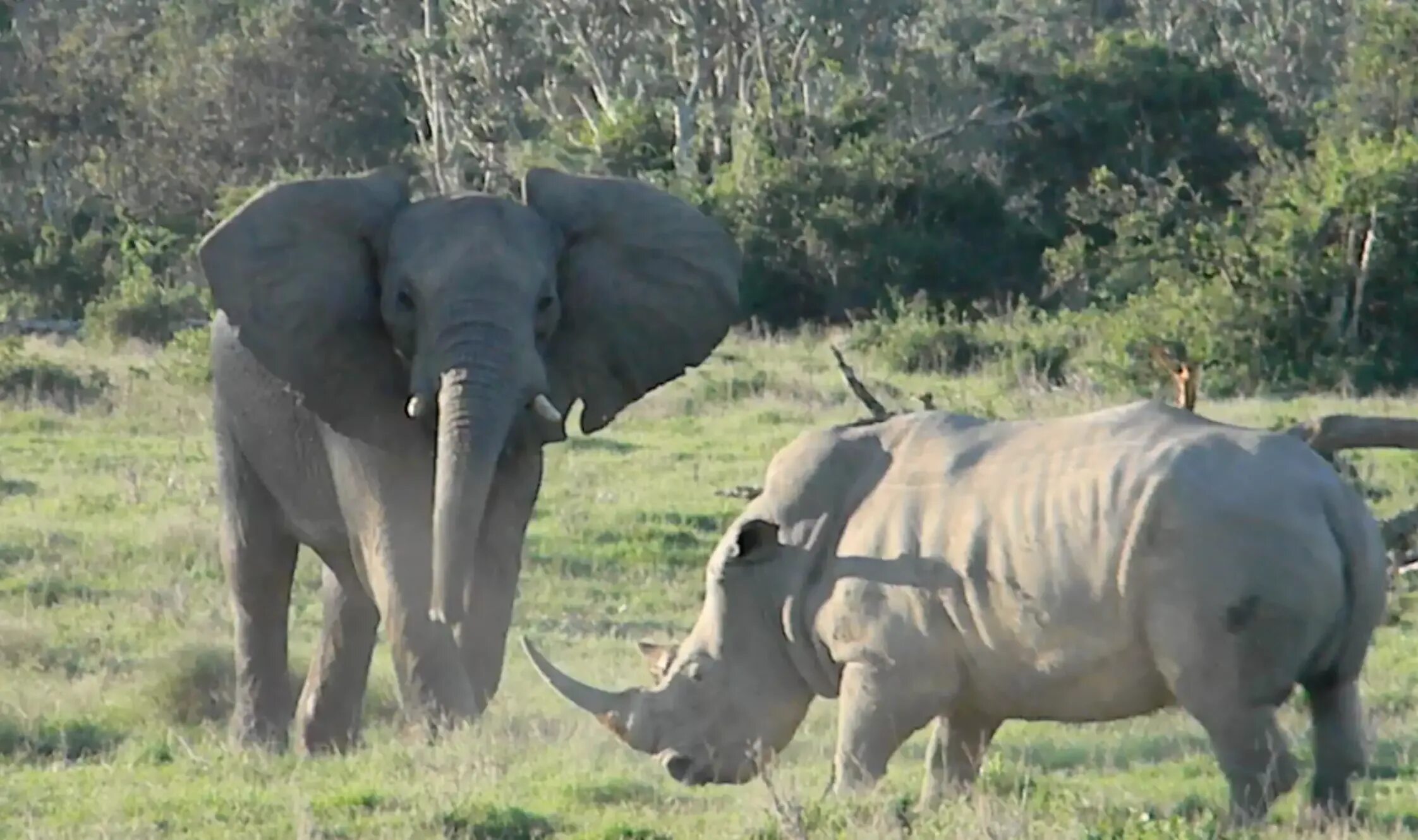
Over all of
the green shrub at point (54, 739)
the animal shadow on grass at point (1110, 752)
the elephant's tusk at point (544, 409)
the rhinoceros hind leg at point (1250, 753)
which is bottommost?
the green shrub at point (54, 739)

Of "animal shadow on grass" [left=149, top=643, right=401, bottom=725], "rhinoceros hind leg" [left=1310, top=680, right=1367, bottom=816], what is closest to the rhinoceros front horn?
"rhinoceros hind leg" [left=1310, top=680, right=1367, bottom=816]

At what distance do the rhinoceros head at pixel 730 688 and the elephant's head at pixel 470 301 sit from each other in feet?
3.66

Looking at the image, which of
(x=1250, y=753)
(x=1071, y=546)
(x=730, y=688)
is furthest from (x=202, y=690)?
(x=1250, y=753)

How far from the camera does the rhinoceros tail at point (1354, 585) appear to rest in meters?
6.21

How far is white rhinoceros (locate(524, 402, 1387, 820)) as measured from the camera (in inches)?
240

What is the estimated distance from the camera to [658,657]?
7.45 metres

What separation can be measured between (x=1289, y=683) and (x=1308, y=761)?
1.37m

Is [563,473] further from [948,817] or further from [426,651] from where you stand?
[948,817]

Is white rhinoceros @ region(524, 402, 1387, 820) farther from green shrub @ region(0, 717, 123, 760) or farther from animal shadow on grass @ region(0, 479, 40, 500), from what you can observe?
animal shadow on grass @ region(0, 479, 40, 500)

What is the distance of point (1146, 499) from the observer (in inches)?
243

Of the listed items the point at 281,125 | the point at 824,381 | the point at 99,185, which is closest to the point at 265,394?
the point at 824,381

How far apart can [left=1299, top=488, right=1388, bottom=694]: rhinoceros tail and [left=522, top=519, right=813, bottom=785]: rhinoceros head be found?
4.83 ft

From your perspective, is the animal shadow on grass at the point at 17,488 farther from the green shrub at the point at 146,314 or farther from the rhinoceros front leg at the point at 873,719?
the green shrub at the point at 146,314

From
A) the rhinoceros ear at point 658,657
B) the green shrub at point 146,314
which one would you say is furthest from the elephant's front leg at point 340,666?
the green shrub at point 146,314
